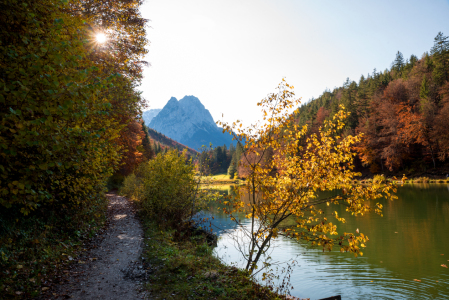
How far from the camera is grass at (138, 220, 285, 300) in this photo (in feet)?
18.3

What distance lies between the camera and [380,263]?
10.1m

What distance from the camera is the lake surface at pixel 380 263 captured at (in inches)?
317

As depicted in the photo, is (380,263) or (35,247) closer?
(35,247)

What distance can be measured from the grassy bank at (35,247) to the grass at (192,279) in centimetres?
236

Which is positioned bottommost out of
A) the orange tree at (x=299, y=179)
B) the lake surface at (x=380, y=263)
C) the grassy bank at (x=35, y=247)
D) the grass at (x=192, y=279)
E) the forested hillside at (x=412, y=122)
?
the lake surface at (x=380, y=263)

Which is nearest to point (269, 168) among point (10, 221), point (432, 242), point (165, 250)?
point (165, 250)

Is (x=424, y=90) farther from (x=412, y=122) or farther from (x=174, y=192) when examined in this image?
(x=174, y=192)

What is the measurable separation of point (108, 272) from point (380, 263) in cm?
1042

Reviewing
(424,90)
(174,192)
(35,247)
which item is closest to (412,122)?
(424,90)

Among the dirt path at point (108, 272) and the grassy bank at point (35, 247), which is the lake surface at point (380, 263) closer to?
the dirt path at point (108, 272)

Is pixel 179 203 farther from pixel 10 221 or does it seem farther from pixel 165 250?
pixel 10 221

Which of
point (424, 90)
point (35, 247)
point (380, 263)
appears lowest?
point (380, 263)

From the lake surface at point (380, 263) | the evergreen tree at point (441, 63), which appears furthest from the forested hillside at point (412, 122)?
the lake surface at point (380, 263)

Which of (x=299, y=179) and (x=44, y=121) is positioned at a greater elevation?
(x=44, y=121)
